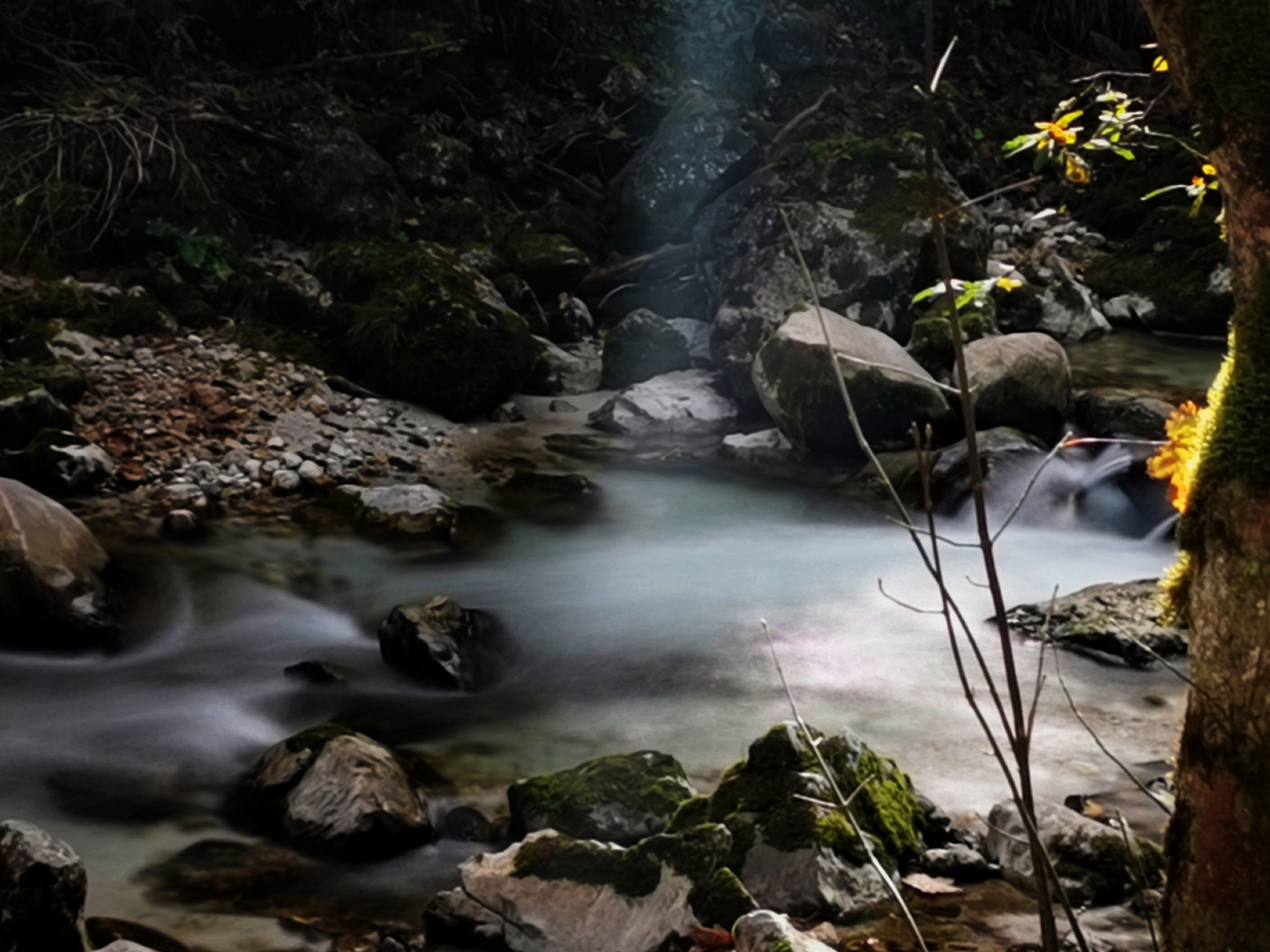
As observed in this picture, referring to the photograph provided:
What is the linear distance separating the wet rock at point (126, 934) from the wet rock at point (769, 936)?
1565 mm

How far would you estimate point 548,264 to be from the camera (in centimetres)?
1147

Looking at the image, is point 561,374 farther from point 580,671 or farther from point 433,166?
point 580,671

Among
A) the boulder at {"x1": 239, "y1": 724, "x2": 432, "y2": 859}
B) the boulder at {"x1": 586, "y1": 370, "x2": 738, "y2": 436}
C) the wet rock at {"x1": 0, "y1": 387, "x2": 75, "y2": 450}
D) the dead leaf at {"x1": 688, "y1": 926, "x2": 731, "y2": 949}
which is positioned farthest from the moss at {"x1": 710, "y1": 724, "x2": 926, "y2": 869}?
the boulder at {"x1": 586, "y1": 370, "x2": 738, "y2": 436}

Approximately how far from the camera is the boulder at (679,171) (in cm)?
1204

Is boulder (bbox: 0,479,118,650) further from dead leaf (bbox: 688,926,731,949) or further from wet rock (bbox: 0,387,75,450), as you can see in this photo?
dead leaf (bbox: 688,926,731,949)

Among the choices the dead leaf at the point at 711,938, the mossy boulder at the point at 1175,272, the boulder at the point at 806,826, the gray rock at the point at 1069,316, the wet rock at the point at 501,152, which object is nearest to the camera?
the dead leaf at the point at 711,938

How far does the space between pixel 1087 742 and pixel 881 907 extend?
1.64 m

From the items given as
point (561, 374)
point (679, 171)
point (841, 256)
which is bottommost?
point (561, 374)

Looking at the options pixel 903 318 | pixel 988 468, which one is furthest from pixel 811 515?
pixel 903 318

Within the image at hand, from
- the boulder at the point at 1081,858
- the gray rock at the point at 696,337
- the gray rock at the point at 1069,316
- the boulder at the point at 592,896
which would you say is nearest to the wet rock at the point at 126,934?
the boulder at the point at 592,896

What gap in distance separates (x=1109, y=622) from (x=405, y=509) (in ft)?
12.8

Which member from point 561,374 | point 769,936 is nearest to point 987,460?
point 561,374

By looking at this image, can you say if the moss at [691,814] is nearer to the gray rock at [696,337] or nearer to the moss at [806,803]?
the moss at [806,803]

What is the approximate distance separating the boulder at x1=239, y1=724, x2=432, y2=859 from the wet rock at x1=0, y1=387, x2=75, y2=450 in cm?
389
